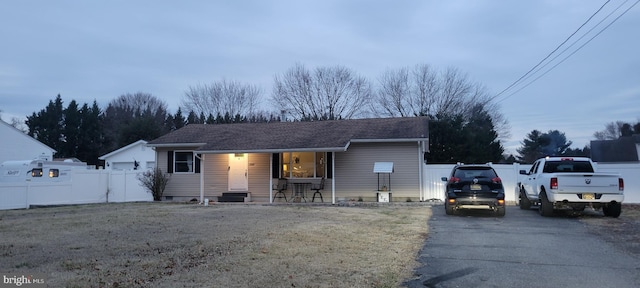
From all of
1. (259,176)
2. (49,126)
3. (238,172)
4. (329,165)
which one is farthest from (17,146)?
(329,165)

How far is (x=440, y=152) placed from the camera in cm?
2864

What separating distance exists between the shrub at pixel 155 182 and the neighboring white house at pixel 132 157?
11201 millimetres

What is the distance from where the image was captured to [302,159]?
20.3 m

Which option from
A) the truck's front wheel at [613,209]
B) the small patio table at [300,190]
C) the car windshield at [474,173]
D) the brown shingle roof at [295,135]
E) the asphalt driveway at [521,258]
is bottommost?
the asphalt driveway at [521,258]

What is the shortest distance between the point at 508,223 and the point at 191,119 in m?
36.9

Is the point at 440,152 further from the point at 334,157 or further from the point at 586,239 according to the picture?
the point at 586,239

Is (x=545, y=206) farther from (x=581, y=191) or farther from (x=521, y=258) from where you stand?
(x=521, y=258)

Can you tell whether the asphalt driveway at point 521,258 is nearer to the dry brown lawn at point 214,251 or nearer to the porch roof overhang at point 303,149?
the dry brown lawn at point 214,251

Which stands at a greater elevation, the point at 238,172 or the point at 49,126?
the point at 49,126

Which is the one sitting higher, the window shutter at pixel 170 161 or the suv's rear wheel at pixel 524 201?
the window shutter at pixel 170 161

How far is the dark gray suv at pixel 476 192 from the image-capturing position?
1282 centimetres

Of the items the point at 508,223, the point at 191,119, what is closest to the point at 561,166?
the point at 508,223

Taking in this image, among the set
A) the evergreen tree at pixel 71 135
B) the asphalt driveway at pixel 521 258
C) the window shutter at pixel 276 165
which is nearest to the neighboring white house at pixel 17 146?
the evergreen tree at pixel 71 135

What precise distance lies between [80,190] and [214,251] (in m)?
16.2
